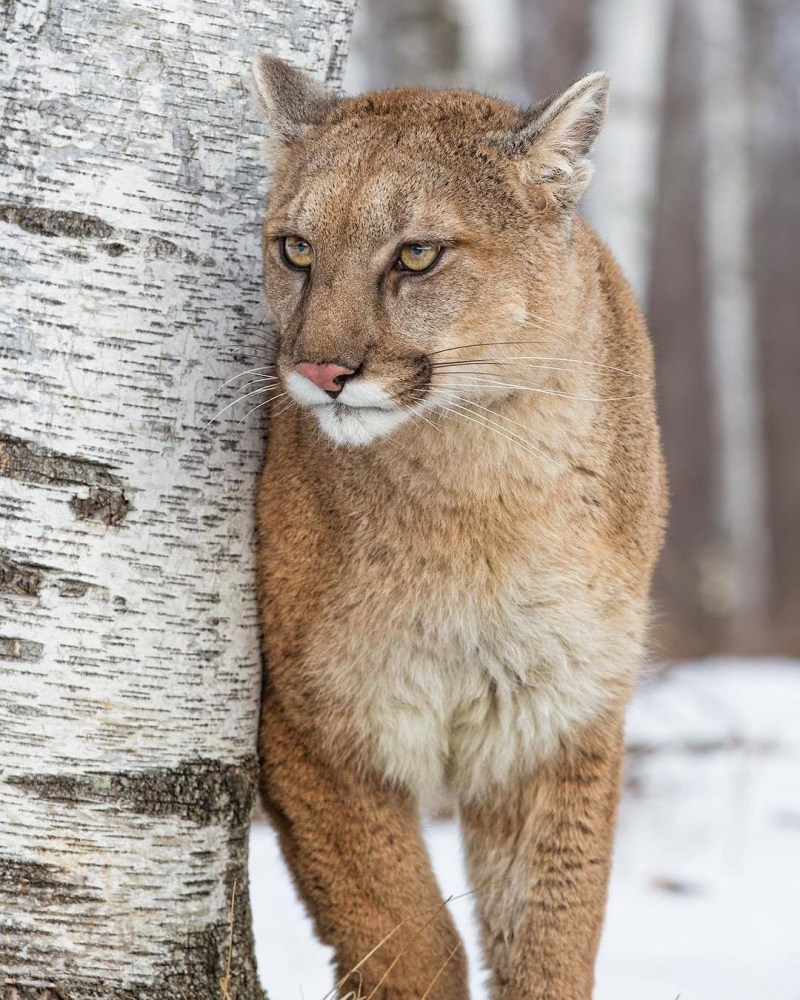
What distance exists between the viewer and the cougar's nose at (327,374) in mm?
2938

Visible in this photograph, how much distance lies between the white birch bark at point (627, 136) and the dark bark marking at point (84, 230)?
582 cm

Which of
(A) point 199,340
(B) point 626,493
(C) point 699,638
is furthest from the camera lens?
(C) point 699,638

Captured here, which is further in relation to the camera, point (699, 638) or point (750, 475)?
point (750, 475)

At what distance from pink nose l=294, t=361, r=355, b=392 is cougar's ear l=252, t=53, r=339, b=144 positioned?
720mm

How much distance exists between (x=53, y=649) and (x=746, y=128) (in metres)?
14.9

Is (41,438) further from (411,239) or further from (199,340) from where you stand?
(411,239)

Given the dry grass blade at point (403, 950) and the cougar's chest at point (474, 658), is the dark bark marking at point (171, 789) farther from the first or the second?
the dry grass blade at point (403, 950)

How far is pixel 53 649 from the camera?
9.82 ft

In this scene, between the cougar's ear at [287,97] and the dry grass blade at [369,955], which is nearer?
the cougar's ear at [287,97]

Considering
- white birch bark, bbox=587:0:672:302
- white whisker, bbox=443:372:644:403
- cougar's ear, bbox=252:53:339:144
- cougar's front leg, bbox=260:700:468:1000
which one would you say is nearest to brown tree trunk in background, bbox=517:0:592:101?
white birch bark, bbox=587:0:672:302

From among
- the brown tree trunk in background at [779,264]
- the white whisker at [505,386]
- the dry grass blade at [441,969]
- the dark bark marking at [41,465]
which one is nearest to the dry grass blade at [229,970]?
the dry grass blade at [441,969]

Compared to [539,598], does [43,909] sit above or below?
below

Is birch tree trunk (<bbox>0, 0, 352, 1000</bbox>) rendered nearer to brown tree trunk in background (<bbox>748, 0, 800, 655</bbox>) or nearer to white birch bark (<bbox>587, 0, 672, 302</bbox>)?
white birch bark (<bbox>587, 0, 672, 302</bbox>)

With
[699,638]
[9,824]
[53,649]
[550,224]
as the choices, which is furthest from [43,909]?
[699,638]
